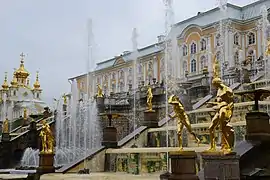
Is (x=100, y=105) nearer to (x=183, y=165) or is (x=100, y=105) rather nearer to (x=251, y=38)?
(x=183, y=165)

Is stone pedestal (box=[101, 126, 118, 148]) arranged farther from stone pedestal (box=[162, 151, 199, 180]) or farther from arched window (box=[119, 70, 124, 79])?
arched window (box=[119, 70, 124, 79])

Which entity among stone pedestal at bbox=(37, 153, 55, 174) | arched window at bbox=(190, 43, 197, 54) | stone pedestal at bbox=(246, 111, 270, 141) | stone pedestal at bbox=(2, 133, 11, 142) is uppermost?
arched window at bbox=(190, 43, 197, 54)

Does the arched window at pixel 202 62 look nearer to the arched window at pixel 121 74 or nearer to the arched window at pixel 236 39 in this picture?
the arched window at pixel 236 39

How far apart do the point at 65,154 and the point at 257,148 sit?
1511 cm

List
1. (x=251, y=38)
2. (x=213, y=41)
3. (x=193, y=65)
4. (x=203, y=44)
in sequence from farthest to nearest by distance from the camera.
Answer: (x=193, y=65), (x=203, y=44), (x=213, y=41), (x=251, y=38)

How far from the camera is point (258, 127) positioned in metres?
9.08

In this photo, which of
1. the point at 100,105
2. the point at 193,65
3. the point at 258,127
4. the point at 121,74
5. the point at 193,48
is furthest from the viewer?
the point at 121,74

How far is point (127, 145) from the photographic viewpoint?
16.5 m

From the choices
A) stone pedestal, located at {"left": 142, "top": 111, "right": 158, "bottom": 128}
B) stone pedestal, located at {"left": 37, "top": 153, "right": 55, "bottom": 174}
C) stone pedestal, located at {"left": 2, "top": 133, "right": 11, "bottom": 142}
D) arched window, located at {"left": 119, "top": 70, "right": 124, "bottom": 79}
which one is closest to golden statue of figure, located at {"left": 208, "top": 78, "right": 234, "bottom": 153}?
stone pedestal, located at {"left": 37, "top": 153, "right": 55, "bottom": 174}

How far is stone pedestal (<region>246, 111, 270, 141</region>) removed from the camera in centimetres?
898

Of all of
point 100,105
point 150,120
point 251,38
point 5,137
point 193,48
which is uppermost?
point 251,38

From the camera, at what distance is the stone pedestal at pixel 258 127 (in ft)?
29.5

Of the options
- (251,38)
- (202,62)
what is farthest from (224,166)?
(202,62)

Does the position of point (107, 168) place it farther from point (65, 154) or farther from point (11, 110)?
point (11, 110)
